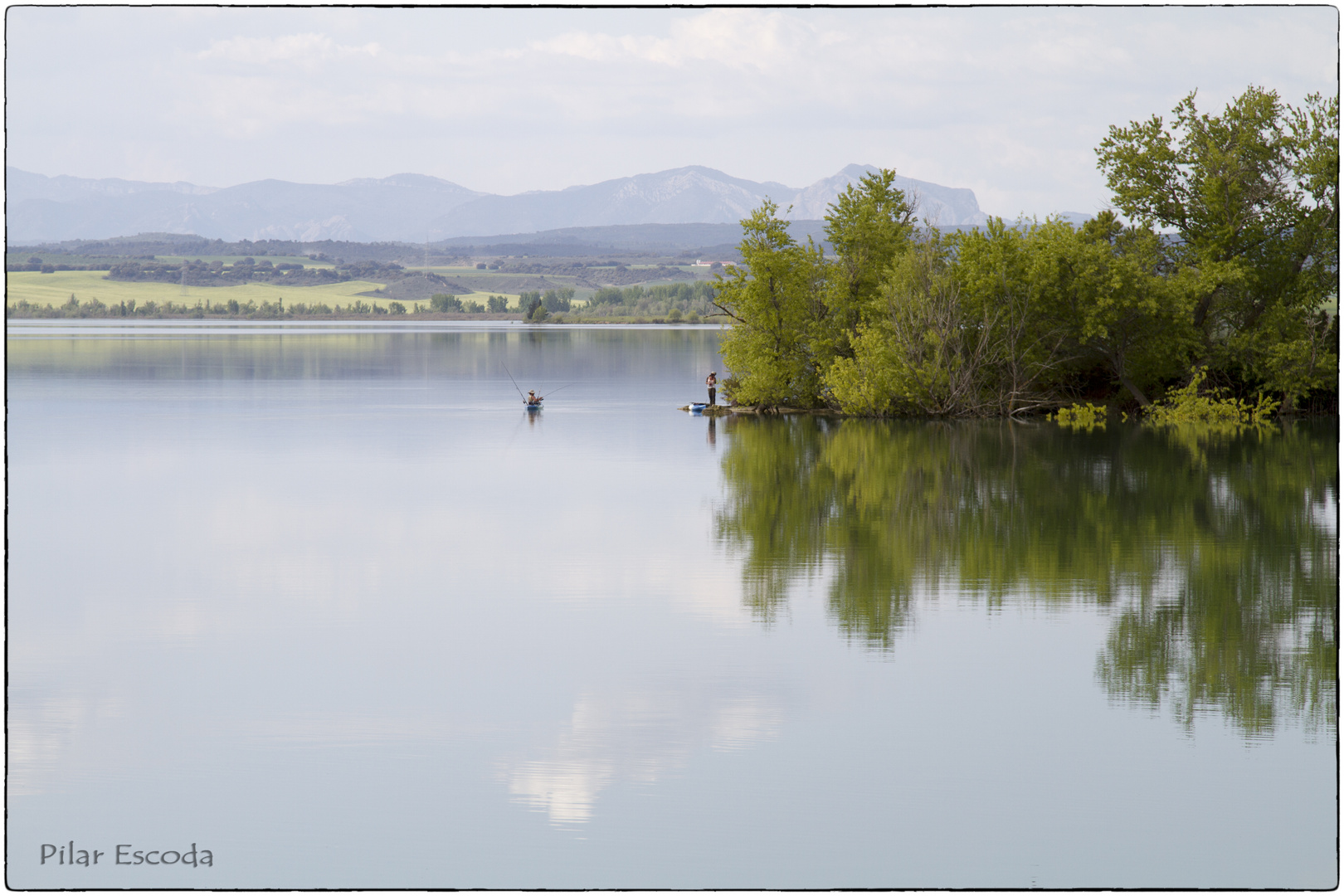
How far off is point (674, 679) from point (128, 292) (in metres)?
155

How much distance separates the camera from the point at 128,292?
151 meters

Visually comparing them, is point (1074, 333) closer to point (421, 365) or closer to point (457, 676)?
point (457, 676)

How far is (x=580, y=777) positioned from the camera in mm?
8133

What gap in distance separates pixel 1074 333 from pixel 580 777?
2859 cm

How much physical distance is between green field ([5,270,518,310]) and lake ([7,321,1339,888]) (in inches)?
5167

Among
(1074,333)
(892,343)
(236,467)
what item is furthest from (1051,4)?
(1074,333)

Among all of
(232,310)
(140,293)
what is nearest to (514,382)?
(232,310)

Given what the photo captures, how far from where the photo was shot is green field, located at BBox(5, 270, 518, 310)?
14338 centimetres

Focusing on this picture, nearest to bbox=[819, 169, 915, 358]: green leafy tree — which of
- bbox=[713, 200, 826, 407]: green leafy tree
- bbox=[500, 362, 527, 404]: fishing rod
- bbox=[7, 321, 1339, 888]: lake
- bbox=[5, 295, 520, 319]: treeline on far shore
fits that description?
bbox=[713, 200, 826, 407]: green leafy tree

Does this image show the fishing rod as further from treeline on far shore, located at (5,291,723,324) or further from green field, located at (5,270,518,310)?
green field, located at (5,270,518,310)

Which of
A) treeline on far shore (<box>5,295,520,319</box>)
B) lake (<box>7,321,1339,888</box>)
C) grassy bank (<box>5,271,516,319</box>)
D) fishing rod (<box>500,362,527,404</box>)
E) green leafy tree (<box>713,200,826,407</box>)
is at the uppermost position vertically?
grassy bank (<box>5,271,516,319</box>)

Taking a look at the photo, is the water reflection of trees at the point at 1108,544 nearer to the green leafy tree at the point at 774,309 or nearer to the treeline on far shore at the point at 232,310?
the green leafy tree at the point at 774,309

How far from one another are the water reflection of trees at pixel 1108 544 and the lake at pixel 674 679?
0.25 ft

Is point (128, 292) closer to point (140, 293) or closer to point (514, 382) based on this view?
point (140, 293)
